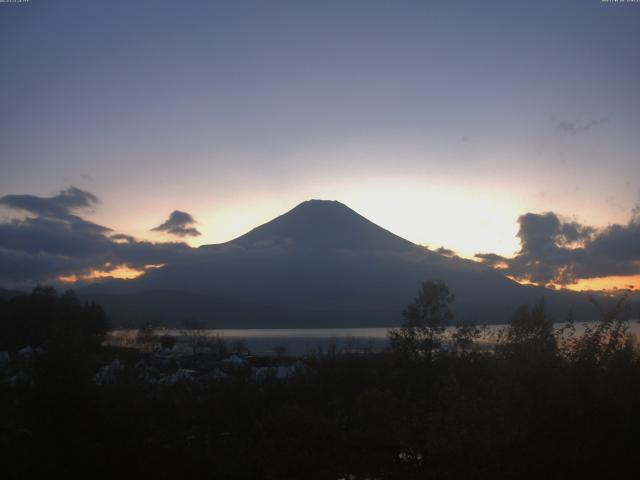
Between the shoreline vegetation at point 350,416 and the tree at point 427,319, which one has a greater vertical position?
the tree at point 427,319

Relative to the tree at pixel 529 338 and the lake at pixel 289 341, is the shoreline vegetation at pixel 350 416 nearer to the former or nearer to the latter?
the tree at pixel 529 338

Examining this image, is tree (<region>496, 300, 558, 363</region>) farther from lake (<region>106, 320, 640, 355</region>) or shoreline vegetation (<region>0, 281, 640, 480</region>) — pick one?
lake (<region>106, 320, 640, 355</region>)

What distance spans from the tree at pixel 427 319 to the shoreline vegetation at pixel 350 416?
3714 millimetres

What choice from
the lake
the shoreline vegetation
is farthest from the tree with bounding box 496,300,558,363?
the lake

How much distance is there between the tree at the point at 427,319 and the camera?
72.2ft

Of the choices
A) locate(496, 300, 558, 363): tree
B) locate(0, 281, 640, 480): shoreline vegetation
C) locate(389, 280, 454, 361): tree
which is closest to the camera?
locate(0, 281, 640, 480): shoreline vegetation

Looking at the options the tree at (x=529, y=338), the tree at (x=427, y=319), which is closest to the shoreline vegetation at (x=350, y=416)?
the tree at (x=529, y=338)

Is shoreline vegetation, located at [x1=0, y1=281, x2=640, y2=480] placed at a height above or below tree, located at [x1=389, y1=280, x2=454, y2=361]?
below

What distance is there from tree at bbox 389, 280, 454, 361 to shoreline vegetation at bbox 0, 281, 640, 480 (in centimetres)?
371

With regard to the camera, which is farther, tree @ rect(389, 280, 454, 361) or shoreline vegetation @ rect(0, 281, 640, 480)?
tree @ rect(389, 280, 454, 361)

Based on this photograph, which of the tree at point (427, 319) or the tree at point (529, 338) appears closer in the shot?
the tree at point (529, 338)

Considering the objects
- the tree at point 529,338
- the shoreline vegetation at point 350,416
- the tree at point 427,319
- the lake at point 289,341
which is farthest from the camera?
the lake at point 289,341

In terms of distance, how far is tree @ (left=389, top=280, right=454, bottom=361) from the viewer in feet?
72.2

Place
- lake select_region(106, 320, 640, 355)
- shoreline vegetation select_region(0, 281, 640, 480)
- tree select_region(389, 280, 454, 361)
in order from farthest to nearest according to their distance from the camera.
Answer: lake select_region(106, 320, 640, 355) < tree select_region(389, 280, 454, 361) < shoreline vegetation select_region(0, 281, 640, 480)
